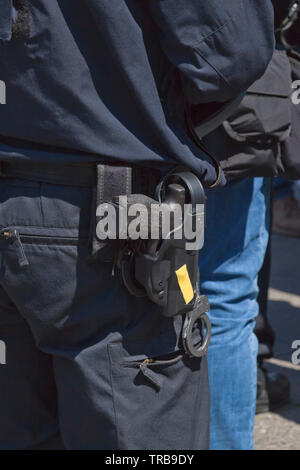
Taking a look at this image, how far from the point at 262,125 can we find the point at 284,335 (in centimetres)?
201

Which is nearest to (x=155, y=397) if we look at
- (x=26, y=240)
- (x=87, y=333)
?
(x=87, y=333)

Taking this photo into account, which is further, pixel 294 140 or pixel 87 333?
pixel 294 140

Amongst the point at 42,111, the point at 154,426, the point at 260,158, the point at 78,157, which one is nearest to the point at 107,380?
the point at 154,426

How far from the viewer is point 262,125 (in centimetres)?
209

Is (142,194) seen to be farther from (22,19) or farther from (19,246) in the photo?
(22,19)

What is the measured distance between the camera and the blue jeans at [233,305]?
2330 mm

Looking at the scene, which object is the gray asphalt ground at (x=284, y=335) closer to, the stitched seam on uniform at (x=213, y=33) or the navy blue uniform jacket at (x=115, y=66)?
the navy blue uniform jacket at (x=115, y=66)

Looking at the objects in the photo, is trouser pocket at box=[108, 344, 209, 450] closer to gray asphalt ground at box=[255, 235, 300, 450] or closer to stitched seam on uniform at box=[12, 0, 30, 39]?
stitched seam on uniform at box=[12, 0, 30, 39]

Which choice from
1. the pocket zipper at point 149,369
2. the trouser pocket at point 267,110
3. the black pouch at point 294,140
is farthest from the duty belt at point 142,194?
the black pouch at point 294,140
